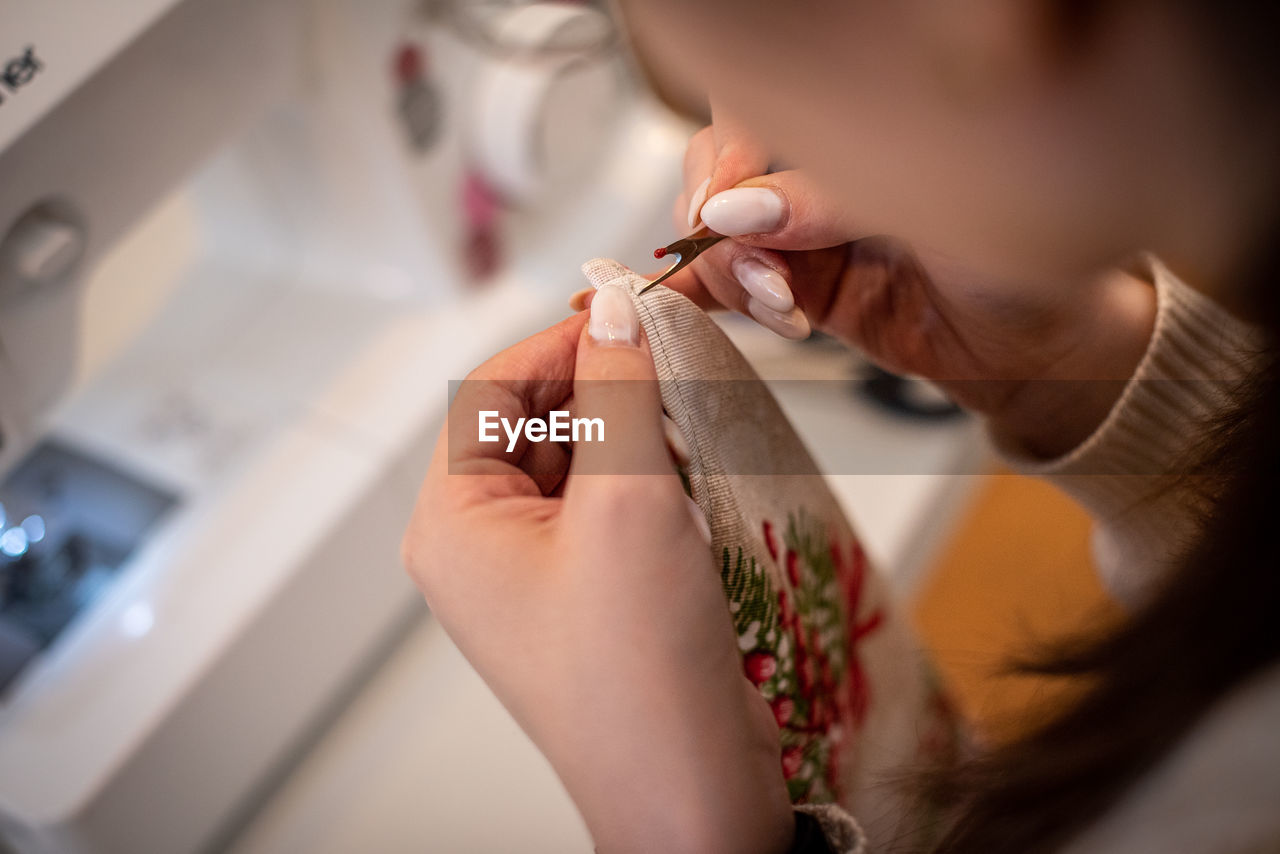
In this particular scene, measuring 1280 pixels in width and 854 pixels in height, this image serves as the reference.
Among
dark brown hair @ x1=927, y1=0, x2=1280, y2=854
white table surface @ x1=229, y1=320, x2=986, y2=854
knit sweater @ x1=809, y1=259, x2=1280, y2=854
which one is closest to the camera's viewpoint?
dark brown hair @ x1=927, y1=0, x2=1280, y2=854

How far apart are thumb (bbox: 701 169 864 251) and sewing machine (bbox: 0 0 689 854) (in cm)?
28

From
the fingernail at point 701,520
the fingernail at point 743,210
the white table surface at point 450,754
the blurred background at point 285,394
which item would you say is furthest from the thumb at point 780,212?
the white table surface at point 450,754

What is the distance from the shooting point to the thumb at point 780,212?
367mm

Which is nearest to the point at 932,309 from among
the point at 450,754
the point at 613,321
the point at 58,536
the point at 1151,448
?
the point at 1151,448

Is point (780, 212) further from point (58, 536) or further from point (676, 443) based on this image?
point (58, 536)

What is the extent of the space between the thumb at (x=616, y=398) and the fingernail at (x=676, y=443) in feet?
0.09

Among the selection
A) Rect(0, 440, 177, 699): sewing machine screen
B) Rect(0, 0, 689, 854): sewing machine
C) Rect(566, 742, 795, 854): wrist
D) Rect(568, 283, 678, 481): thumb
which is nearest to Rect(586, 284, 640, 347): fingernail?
Rect(568, 283, 678, 481): thumb

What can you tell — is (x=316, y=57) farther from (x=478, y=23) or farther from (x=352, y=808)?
(x=352, y=808)

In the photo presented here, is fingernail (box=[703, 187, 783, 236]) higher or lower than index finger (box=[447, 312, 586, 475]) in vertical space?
higher

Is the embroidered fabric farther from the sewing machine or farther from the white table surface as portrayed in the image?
the sewing machine

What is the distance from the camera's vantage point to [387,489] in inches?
23.6

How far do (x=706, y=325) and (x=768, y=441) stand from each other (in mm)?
74

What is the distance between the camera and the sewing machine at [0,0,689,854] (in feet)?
1.49

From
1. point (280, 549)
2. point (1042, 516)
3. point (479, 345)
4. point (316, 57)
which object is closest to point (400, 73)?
point (316, 57)
